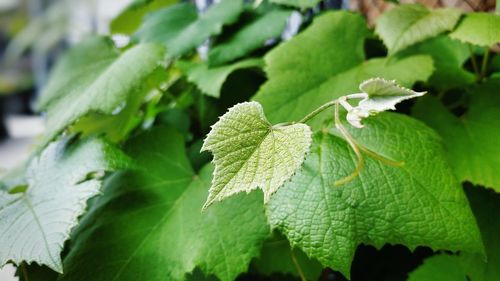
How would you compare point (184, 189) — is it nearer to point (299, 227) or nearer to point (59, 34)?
point (299, 227)

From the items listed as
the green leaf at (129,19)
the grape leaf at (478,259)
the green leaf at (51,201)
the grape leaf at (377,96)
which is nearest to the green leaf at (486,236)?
the grape leaf at (478,259)

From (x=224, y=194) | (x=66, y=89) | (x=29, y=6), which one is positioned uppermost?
(x=29, y=6)

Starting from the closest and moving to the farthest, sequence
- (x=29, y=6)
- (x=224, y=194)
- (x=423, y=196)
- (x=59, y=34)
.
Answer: (x=224, y=194)
(x=423, y=196)
(x=59, y=34)
(x=29, y=6)

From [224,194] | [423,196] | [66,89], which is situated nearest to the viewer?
[224,194]

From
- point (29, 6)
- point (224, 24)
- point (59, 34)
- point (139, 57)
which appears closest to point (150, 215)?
point (139, 57)

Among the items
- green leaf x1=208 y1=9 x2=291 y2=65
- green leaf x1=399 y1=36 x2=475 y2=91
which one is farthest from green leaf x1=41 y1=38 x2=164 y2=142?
green leaf x1=399 y1=36 x2=475 y2=91

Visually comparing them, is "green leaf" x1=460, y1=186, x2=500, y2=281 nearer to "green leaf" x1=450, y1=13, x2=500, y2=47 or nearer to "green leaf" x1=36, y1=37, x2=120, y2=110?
"green leaf" x1=450, y1=13, x2=500, y2=47
